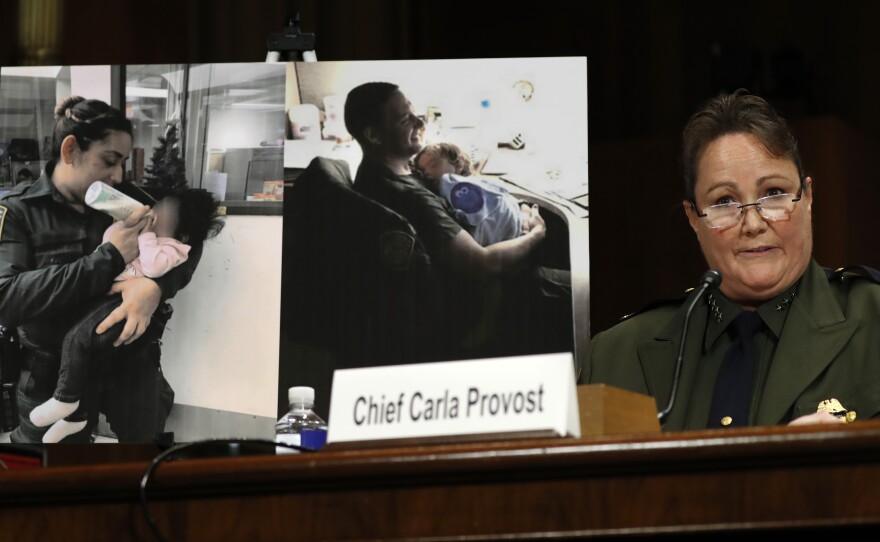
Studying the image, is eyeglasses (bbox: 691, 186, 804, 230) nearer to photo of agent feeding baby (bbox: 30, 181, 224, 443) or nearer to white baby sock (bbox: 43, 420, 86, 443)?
photo of agent feeding baby (bbox: 30, 181, 224, 443)

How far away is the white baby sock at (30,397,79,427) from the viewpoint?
7.84 ft

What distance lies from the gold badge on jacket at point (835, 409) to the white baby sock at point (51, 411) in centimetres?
130

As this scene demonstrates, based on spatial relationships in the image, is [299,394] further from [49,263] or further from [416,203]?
[49,263]

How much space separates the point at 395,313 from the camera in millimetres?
2426

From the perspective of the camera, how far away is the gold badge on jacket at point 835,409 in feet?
6.37

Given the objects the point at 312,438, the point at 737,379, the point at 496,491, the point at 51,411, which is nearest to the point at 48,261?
the point at 51,411

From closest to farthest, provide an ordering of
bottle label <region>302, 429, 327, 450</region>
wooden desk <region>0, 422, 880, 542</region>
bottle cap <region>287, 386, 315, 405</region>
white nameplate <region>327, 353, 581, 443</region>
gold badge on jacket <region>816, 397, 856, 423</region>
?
wooden desk <region>0, 422, 880, 542</region>
white nameplate <region>327, 353, 581, 443</region>
bottle label <region>302, 429, 327, 450</region>
gold badge on jacket <region>816, 397, 856, 423</region>
bottle cap <region>287, 386, 315, 405</region>

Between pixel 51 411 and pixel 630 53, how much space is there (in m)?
2.07

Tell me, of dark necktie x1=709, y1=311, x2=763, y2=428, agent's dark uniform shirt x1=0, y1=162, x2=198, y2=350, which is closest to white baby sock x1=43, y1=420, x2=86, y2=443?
agent's dark uniform shirt x1=0, y1=162, x2=198, y2=350

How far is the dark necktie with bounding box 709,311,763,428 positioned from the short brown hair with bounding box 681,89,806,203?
24 cm

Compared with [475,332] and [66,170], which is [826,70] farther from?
[66,170]

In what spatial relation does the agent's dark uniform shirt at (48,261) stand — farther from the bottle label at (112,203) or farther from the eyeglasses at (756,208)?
the eyeglasses at (756,208)

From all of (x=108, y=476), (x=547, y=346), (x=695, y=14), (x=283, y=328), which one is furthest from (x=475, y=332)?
(x=695, y=14)

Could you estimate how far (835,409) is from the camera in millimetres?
1963
